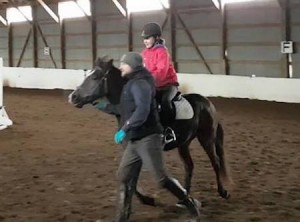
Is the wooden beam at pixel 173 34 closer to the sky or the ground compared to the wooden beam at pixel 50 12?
closer to the ground

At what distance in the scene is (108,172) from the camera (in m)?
6.76

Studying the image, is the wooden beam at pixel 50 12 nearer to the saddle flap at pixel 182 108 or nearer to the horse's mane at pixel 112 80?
the saddle flap at pixel 182 108

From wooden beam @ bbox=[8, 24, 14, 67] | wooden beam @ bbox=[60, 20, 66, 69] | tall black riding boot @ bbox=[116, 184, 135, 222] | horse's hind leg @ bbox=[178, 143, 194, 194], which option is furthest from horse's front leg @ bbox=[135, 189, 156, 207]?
wooden beam @ bbox=[8, 24, 14, 67]

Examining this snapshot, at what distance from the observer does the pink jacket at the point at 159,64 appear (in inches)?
195

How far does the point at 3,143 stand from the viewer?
29.6 feet

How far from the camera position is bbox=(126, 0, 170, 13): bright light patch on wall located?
18.6 metres

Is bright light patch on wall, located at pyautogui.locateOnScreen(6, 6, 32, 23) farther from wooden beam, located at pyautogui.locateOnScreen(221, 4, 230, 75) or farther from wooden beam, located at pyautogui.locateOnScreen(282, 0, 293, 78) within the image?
wooden beam, located at pyautogui.locateOnScreen(282, 0, 293, 78)

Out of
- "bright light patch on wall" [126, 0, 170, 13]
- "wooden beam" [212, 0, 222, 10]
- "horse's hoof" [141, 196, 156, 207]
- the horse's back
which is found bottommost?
"horse's hoof" [141, 196, 156, 207]

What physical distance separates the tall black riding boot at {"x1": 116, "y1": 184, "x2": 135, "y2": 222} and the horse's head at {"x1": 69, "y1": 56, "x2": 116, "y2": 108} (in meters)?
0.79

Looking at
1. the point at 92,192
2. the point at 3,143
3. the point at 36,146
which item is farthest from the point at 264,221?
the point at 3,143

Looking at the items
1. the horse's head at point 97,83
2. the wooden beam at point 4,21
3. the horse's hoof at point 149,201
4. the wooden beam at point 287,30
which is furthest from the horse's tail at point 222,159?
the wooden beam at point 4,21

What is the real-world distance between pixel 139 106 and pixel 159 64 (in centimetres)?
99

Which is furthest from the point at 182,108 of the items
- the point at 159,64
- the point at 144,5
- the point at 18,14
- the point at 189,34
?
the point at 18,14

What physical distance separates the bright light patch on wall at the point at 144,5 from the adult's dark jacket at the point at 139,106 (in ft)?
48.1
